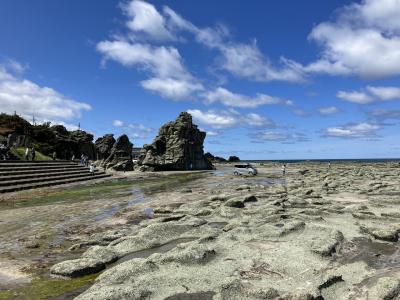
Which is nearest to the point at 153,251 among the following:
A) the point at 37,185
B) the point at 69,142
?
the point at 37,185

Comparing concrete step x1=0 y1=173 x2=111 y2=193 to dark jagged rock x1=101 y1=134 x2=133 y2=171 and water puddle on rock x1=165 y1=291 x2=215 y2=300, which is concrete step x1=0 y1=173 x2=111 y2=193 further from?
water puddle on rock x1=165 y1=291 x2=215 y2=300

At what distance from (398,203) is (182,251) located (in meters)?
19.5

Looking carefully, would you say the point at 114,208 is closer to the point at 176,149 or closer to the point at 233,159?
the point at 176,149

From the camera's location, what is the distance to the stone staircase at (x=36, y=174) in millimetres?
39119

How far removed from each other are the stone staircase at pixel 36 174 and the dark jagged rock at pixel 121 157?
21481 mm

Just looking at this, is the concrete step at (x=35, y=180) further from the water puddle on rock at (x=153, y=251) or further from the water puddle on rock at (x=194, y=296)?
the water puddle on rock at (x=194, y=296)

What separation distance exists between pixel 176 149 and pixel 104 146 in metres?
25.1

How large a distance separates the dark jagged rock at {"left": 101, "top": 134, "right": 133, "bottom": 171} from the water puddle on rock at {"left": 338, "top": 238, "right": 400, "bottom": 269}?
70.7 metres

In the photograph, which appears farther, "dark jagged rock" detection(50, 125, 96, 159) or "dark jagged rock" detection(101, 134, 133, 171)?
"dark jagged rock" detection(50, 125, 96, 159)

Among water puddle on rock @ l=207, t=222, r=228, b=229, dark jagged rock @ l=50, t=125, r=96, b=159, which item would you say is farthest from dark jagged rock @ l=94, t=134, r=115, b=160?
water puddle on rock @ l=207, t=222, r=228, b=229

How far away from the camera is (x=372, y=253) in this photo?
13.6 metres

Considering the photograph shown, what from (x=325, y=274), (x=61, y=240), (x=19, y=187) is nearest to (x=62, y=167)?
(x=19, y=187)

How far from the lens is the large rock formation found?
91.9 m

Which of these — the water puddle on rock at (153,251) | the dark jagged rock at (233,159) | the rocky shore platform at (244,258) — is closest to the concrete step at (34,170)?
the rocky shore platform at (244,258)
